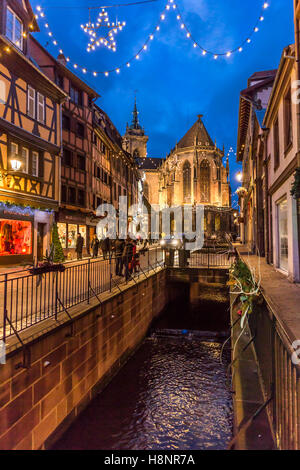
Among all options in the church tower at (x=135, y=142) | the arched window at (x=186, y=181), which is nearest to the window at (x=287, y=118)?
the arched window at (x=186, y=181)

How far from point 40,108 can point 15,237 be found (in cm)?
764

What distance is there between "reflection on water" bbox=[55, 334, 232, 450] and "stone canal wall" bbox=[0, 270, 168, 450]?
0.34m

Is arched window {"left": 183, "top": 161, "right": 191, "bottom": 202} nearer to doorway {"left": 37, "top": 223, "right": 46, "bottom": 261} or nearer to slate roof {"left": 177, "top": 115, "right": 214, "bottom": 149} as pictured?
slate roof {"left": 177, "top": 115, "right": 214, "bottom": 149}

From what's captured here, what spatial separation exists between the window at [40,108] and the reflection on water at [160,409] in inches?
559

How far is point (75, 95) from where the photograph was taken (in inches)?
874

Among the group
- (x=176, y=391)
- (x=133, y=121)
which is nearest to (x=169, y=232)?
(x=133, y=121)

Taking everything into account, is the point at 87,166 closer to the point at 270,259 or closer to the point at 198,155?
the point at 270,259

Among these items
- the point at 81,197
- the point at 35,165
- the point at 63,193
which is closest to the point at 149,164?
the point at 81,197

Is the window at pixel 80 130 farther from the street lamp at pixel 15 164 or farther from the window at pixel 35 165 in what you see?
the street lamp at pixel 15 164

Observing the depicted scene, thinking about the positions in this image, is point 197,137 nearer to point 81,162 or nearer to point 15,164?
point 81,162

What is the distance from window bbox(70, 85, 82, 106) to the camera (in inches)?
853

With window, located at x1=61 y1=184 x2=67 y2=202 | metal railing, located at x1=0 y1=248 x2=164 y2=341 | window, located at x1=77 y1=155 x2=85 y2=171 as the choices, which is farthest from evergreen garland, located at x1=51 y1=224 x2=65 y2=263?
window, located at x1=77 y1=155 x2=85 y2=171

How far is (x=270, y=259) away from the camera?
42.3 ft

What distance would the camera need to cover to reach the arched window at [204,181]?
2206 inches
